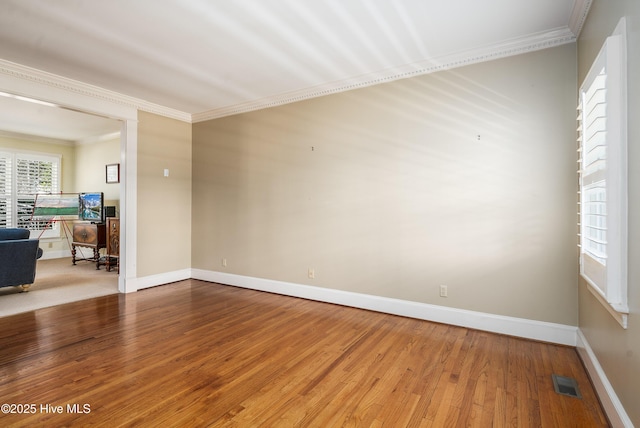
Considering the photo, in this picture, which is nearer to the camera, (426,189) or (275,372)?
(275,372)

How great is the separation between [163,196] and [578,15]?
5.27 meters

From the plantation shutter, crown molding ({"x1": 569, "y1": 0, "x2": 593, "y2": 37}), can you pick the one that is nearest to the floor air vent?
crown molding ({"x1": 569, "y1": 0, "x2": 593, "y2": 37})

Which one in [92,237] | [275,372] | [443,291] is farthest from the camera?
[92,237]

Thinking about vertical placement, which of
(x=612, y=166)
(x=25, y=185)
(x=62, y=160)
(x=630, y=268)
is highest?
(x=62, y=160)

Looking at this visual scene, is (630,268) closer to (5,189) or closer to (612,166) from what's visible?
(612,166)

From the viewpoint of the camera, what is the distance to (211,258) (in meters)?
5.11

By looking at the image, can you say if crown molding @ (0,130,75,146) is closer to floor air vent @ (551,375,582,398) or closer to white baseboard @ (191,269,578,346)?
white baseboard @ (191,269,578,346)

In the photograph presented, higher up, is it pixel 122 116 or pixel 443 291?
pixel 122 116

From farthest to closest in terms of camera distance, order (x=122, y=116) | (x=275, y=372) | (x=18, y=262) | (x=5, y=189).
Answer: (x=5, y=189), (x=122, y=116), (x=18, y=262), (x=275, y=372)

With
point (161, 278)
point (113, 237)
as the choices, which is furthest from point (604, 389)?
point (113, 237)

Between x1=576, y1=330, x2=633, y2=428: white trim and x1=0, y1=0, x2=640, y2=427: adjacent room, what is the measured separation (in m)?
0.02

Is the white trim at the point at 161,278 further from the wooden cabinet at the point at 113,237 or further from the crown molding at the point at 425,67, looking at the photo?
the crown molding at the point at 425,67

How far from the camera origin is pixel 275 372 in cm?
231

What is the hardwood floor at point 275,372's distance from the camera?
1.83m
